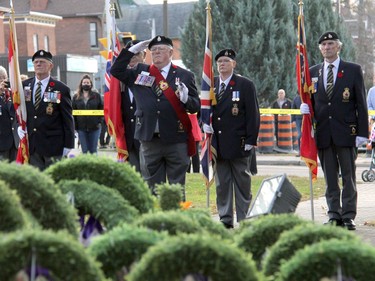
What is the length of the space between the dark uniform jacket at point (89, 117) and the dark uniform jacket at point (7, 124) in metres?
6.78

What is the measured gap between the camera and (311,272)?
132 inches

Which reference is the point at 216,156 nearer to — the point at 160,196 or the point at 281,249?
the point at 160,196

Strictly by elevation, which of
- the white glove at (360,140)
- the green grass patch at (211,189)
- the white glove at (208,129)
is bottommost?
the green grass patch at (211,189)

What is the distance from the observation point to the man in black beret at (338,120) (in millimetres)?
11531

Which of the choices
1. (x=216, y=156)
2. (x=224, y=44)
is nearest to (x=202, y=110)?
(x=216, y=156)

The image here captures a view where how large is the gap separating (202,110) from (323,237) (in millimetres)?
8004

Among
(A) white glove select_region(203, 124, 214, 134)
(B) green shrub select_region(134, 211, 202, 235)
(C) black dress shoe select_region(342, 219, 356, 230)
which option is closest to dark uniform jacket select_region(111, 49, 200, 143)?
(A) white glove select_region(203, 124, 214, 134)

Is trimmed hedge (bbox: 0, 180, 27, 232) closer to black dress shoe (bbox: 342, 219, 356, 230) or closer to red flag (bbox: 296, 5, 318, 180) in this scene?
black dress shoe (bbox: 342, 219, 356, 230)

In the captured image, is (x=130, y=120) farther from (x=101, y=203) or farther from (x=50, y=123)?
(x=101, y=203)

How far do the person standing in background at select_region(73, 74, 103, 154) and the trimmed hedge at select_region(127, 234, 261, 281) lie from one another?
16.7 metres

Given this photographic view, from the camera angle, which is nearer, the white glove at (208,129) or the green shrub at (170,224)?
the green shrub at (170,224)

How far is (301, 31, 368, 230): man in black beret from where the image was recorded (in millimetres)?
11531

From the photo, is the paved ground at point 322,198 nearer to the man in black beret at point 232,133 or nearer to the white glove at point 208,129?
the man in black beret at point 232,133

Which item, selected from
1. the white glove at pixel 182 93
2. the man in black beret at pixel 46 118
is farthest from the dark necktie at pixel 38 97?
the white glove at pixel 182 93
